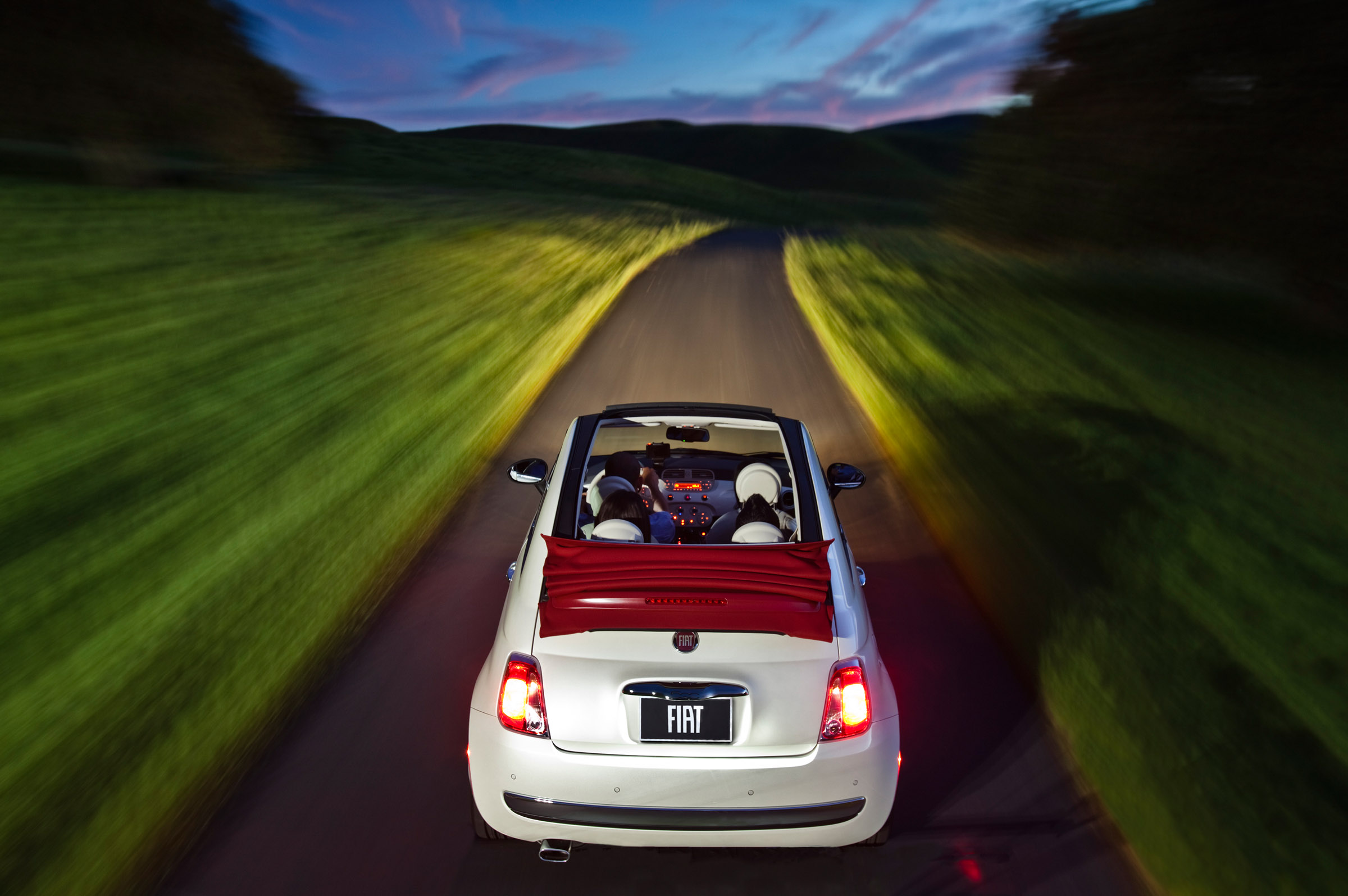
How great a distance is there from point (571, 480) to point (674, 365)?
33.8 ft

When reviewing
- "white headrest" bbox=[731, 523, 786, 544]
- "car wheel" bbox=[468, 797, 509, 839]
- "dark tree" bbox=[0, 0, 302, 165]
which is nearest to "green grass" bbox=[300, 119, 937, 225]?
"dark tree" bbox=[0, 0, 302, 165]

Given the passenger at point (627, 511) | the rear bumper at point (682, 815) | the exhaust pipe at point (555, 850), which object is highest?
the passenger at point (627, 511)

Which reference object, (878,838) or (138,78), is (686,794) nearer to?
(878,838)

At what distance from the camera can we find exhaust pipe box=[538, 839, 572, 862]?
9.68ft

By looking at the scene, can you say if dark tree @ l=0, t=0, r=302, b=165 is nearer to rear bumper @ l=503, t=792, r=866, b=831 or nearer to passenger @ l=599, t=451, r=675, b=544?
passenger @ l=599, t=451, r=675, b=544

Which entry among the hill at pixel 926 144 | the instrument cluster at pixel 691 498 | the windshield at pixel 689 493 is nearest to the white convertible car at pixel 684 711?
the windshield at pixel 689 493

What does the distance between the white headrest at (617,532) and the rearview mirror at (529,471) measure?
42.5 inches

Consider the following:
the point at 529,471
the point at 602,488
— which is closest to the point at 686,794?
the point at 602,488

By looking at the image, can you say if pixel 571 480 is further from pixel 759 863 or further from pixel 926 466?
pixel 926 466

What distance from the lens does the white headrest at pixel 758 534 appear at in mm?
3576

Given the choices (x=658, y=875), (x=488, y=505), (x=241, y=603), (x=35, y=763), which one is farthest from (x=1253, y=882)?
(x=488, y=505)

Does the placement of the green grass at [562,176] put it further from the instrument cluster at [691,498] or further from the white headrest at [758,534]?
the white headrest at [758,534]

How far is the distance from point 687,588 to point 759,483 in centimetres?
136

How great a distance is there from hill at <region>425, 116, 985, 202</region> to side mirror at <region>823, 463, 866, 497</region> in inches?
5295
